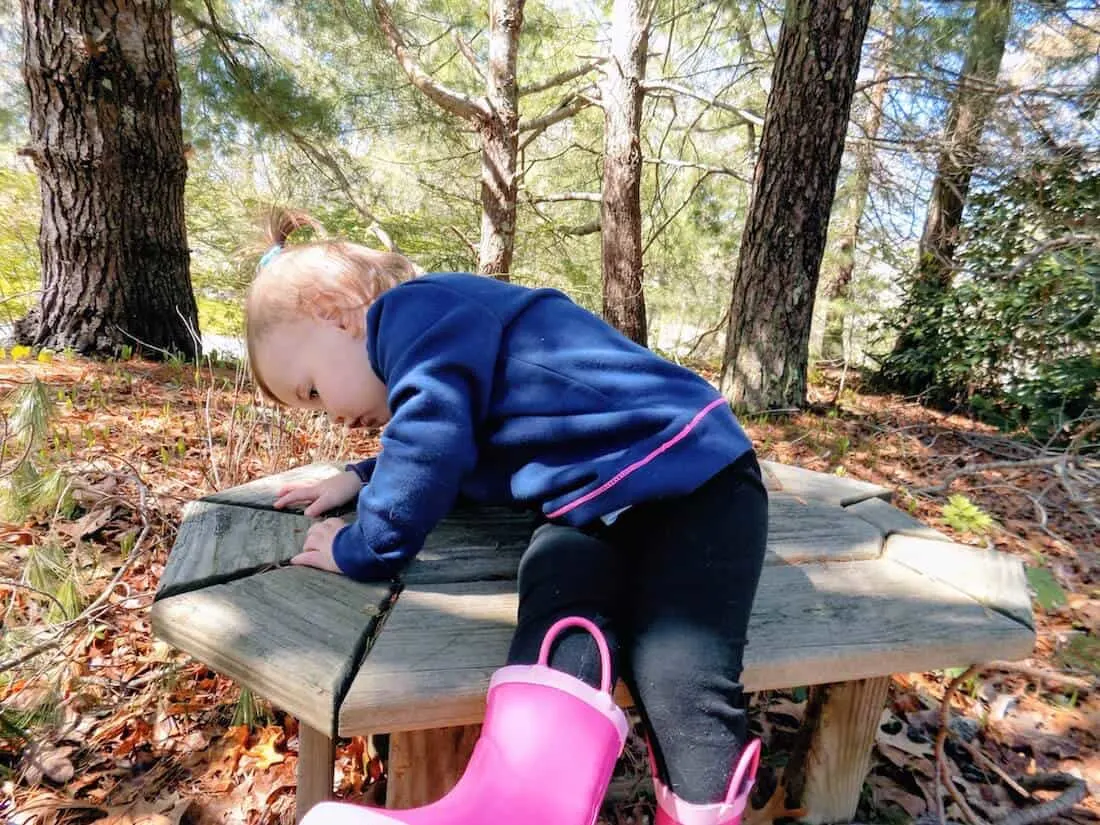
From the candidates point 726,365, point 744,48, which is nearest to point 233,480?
point 726,365

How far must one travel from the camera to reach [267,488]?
61.9 inches

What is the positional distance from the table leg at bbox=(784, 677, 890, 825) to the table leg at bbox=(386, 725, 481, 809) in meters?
0.74

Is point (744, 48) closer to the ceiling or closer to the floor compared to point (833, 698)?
closer to the ceiling

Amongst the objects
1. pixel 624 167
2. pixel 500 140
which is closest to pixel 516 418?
pixel 624 167

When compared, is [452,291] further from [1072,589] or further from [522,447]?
[1072,589]

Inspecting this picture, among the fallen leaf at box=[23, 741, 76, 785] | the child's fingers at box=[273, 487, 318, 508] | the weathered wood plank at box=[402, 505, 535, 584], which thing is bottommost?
the fallen leaf at box=[23, 741, 76, 785]

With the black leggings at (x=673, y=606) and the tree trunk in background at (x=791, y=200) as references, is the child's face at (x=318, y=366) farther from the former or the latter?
the tree trunk in background at (x=791, y=200)

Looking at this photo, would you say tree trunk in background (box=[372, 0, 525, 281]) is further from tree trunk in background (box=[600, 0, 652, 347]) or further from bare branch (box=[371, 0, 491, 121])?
tree trunk in background (box=[600, 0, 652, 347])

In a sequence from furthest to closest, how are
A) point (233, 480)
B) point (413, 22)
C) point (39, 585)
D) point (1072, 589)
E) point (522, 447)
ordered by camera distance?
1. point (413, 22)
2. point (1072, 589)
3. point (233, 480)
4. point (39, 585)
5. point (522, 447)

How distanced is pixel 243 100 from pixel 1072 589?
558 centimetres

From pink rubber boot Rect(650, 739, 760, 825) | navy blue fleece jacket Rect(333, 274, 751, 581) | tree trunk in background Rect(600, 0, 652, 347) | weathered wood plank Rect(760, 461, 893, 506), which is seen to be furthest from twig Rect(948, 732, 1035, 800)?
tree trunk in background Rect(600, 0, 652, 347)

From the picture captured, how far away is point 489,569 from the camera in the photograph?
1.28 meters

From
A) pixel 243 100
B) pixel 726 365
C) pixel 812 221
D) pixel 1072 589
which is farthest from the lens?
pixel 243 100

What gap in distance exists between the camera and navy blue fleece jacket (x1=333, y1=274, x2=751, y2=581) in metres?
1.10
